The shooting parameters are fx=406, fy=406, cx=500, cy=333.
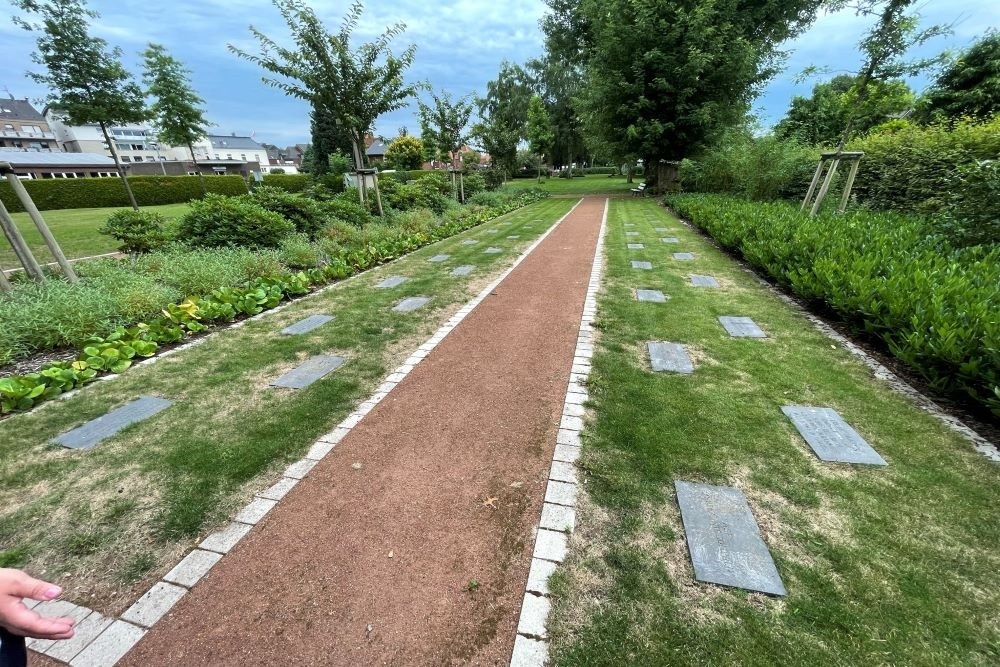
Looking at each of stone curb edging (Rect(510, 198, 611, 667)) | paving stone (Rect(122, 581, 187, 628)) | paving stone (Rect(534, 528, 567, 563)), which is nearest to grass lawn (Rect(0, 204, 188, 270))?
paving stone (Rect(122, 581, 187, 628))

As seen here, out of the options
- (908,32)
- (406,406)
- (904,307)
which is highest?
(908,32)

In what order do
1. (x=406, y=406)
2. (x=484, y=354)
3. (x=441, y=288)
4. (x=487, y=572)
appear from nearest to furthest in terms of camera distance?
(x=487, y=572) → (x=406, y=406) → (x=484, y=354) → (x=441, y=288)

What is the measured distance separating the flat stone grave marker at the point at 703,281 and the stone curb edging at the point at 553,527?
12.2 feet

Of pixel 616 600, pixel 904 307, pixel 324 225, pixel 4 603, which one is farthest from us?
pixel 324 225

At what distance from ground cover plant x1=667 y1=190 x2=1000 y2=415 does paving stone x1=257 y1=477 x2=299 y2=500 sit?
4.67m

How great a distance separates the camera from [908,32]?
26.6ft

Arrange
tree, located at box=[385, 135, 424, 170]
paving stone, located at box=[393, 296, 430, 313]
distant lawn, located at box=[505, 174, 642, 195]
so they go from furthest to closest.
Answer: tree, located at box=[385, 135, 424, 170] → distant lawn, located at box=[505, 174, 642, 195] → paving stone, located at box=[393, 296, 430, 313]

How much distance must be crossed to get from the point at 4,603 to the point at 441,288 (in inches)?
239

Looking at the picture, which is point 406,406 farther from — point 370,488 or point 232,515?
point 232,515

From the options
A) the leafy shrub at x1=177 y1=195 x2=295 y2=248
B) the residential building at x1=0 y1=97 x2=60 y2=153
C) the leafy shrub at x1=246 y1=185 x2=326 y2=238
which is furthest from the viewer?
the residential building at x1=0 y1=97 x2=60 y2=153

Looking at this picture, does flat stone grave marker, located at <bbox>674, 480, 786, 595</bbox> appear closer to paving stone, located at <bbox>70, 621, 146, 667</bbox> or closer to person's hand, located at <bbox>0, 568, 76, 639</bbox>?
person's hand, located at <bbox>0, 568, 76, 639</bbox>

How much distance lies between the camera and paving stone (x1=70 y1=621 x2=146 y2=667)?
66.1 inches

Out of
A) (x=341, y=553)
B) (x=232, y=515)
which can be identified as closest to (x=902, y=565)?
(x=341, y=553)

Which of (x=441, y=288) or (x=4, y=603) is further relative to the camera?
(x=441, y=288)
